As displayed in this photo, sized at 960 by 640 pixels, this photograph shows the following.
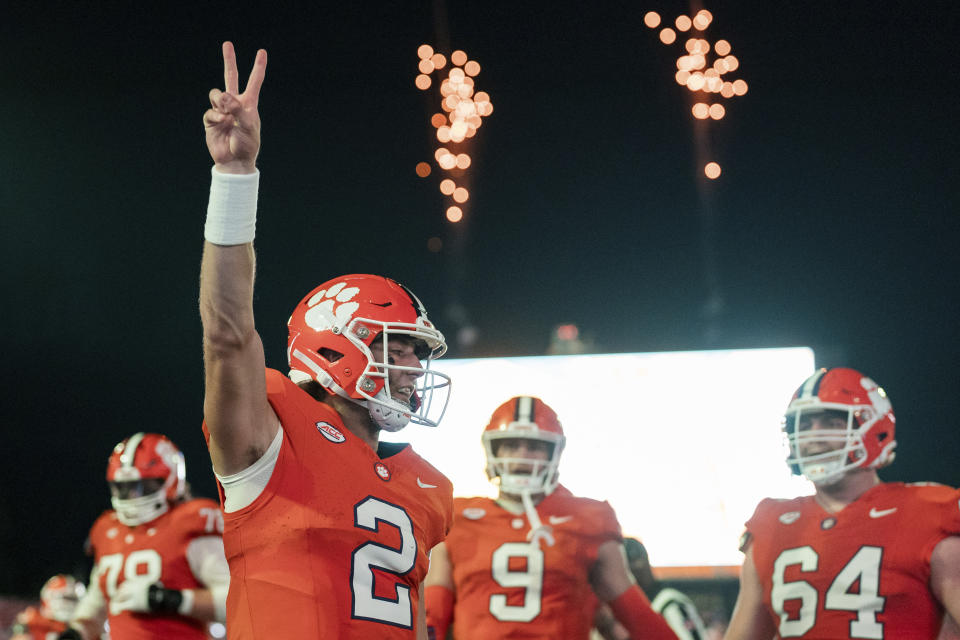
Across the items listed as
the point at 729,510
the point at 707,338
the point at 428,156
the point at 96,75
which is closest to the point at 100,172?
the point at 96,75

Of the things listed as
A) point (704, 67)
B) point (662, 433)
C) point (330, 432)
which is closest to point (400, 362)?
point (330, 432)

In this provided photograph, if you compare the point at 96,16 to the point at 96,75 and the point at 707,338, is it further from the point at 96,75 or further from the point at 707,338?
the point at 707,338

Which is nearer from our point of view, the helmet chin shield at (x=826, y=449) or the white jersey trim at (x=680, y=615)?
the helmet chin shield at (x=826, y=449)

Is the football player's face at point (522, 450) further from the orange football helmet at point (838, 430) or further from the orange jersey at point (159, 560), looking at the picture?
the orange jersey at point (159, 560)

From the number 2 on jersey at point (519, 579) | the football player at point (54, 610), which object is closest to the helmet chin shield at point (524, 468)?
the number 2 on jersey at point (519, 579)

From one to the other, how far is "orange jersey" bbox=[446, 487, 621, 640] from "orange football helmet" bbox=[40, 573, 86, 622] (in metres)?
5.66

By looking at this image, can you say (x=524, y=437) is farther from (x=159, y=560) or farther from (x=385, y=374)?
(x=385, y=374)

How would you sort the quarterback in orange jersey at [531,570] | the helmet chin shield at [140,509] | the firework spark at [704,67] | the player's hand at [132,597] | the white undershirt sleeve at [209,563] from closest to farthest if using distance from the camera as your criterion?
1. the quarterback in orange jersey at [531,570]
2. the player's hand at [132,597]
3. the white undershirt sleeve at [209,563]
4. the helmet chin shield at [140,509]
5. the firework spark at [704,67]

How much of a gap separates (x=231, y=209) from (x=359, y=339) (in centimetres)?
63

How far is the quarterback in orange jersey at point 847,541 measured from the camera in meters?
3.63

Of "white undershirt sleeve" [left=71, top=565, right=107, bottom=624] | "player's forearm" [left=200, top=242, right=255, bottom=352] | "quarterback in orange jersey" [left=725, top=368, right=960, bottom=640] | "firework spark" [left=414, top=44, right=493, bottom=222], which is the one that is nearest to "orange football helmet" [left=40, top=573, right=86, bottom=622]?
"white undershirt sleeve" [left=71, top=565, right=107, bottom=624]

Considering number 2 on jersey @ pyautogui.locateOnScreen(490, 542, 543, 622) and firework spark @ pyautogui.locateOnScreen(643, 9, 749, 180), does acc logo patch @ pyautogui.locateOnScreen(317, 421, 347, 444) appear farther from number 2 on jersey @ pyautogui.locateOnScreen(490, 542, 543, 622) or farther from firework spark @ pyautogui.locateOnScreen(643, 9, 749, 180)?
firework spark @ pyautogui.locateOnScreen(643, 9, 749, 180)

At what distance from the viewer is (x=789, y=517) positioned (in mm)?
4094

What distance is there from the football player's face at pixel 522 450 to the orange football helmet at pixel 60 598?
18.4 ft
